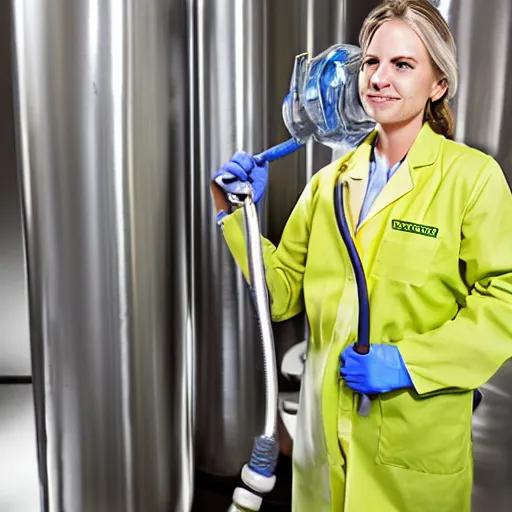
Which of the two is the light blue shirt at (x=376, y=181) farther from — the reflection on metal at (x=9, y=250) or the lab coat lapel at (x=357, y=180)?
the reflection on metal at (x=9, y=250)

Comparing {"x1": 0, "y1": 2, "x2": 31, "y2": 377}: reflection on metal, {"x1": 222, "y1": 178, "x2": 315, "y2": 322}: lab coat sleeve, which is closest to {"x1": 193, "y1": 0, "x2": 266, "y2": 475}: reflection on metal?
{"x1": 222, "y1": 178, "x2": 315, "y2": 322}: lab coat sleeve

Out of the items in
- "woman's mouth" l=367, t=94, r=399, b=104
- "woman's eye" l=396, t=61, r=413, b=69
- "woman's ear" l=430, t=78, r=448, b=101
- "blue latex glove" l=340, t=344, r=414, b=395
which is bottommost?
"blue latex glove" l=340, t=344, r=414, b=395

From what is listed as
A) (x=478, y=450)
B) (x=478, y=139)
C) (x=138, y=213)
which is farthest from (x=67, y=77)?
(x=478, y=450)

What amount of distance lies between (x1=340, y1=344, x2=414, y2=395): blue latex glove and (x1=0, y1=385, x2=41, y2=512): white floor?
836mm

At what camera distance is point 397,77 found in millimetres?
979

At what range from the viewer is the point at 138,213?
1.27 meters

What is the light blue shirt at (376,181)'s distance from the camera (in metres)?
1.03

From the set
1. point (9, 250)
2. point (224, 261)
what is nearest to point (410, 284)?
point (224, 261)

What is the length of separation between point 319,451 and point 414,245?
0.36 m

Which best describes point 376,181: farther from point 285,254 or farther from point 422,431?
point 422,431

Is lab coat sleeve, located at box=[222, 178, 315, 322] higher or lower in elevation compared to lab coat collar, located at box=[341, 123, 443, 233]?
lower

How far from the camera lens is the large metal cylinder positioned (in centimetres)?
122

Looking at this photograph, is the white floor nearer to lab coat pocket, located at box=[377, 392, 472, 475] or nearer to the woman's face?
lab coat pocket, located at box=[377, 392, 472, 475]

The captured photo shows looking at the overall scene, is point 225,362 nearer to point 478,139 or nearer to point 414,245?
point 414,245
